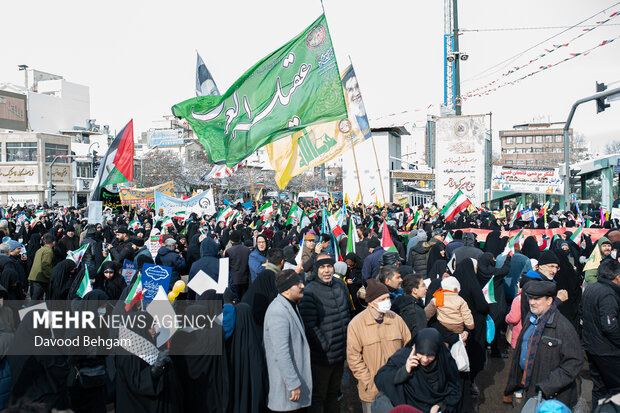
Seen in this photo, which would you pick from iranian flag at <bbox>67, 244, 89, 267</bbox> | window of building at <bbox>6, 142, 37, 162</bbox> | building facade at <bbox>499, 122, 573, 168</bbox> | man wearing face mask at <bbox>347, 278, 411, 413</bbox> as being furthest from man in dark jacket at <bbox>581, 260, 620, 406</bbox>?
building facade at <bbox>499, 122, 573, 168</bbox>

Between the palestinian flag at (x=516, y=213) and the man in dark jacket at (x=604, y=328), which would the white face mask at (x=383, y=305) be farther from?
the palestinian flag at (x=516, y=213)

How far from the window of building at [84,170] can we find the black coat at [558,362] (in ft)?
199

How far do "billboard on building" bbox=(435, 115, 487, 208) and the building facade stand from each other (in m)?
64.4

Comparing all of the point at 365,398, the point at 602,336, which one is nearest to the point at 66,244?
the point at 365,398

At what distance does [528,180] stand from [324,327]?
1048 inches

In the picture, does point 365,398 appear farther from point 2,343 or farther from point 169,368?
point 2,343

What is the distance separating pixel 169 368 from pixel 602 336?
3.90 metres

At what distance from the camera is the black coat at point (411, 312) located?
4750mm

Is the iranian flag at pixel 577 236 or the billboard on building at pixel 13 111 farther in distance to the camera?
the billboard on building at pixel 13 111

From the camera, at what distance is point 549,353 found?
3795mm

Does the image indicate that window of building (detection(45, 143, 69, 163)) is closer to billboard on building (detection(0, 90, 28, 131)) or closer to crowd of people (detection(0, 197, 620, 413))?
billboard on building (detection(0, 90, 28, 131))

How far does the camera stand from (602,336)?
15.0 ft

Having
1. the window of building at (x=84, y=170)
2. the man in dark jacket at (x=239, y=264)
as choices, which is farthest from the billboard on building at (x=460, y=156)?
the window of building at (x=84, y=170)

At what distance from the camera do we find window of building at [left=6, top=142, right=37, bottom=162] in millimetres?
51500
